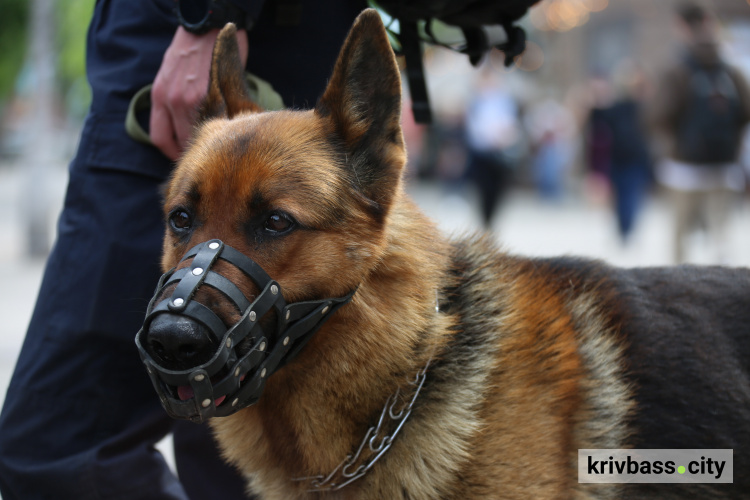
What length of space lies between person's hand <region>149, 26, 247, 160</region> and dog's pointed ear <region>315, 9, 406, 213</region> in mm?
→ 432

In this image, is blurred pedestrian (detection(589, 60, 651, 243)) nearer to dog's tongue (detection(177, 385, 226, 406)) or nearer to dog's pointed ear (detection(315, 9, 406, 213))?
dog's pointed ear (detection(315, 9, 406, 213))

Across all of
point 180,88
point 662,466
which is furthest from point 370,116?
point 662,466

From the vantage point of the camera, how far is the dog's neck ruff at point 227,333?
73.8 inches

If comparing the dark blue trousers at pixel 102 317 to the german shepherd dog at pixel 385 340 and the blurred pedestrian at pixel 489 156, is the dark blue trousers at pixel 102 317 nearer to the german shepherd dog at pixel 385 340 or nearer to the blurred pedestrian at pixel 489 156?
the german shepherd dog at pixel 385 340

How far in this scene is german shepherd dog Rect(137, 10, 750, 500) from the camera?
2109 millimetres

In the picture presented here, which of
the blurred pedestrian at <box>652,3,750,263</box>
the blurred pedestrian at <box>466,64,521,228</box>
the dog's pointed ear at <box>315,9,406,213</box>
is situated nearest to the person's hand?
the dog's pointed ear at <box>315,9,406,213</box>

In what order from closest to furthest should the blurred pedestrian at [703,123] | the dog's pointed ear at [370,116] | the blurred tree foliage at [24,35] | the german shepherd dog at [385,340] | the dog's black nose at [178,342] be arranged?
the dog's black nose at [178,342] → the german shepherd dog at [385,340] → the dog's pointed ear at [370,116] → the blurred pedestrian at [703,123] → the blurred tree foliage at [24,35]

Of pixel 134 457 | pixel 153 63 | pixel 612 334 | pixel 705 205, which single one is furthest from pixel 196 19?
pixel 705 205

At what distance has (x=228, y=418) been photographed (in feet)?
7.84

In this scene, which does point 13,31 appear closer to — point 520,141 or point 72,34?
point 72,34

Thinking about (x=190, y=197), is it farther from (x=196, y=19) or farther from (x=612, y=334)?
(x=612, y=334)

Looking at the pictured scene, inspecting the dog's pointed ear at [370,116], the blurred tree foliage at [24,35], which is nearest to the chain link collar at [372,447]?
the dog's pointed ear at [370,116]

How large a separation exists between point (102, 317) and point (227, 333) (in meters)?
0.70

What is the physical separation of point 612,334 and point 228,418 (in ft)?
3.99
